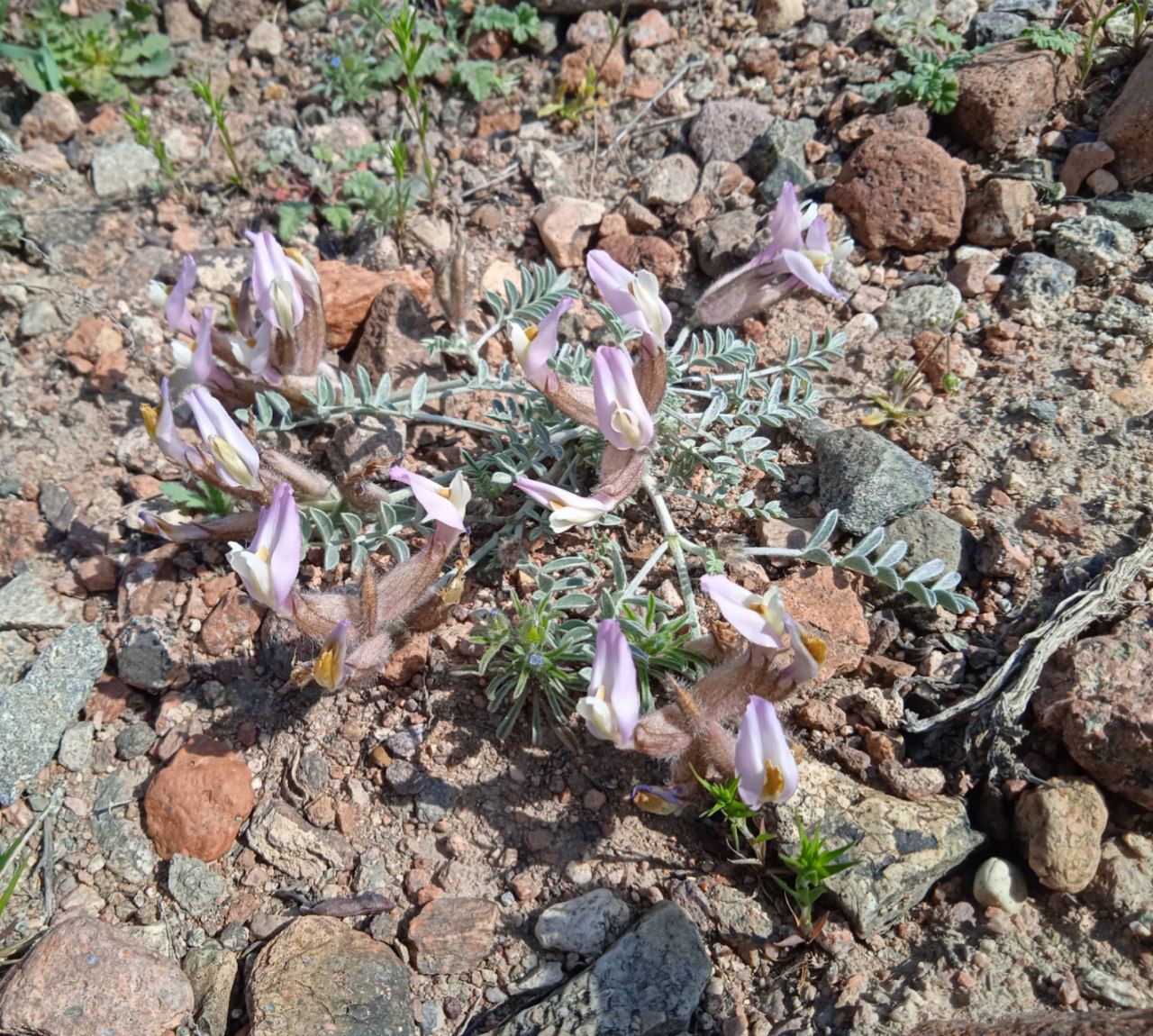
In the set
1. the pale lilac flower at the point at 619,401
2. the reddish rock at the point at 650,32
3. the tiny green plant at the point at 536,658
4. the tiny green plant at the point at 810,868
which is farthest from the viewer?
the reddish rock at the point at 650,32

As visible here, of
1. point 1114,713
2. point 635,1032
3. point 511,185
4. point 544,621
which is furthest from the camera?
point 511,185

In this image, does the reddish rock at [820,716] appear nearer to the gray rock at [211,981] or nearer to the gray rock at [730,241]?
the gray rock at [211,981]

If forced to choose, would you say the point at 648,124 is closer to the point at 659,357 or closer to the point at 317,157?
the point at 317,157

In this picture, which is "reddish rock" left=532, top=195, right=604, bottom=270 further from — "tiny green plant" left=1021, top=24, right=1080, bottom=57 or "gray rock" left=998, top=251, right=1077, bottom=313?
"tiny green plant" left=1021, top=24, right=1080, bottom=57

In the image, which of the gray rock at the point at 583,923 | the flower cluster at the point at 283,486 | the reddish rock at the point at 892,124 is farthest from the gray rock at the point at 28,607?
the reddish rock at the point at 892,124

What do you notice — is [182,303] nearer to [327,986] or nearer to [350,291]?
[350,291]

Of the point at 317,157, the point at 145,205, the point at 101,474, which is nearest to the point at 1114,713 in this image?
the point at 101,474
